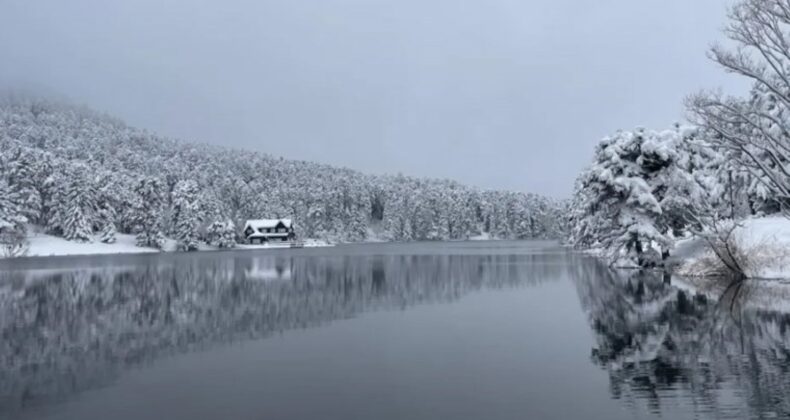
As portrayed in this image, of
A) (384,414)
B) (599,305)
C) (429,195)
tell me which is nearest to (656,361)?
(384,414)

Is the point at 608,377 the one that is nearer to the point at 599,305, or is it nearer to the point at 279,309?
the point at 599,305

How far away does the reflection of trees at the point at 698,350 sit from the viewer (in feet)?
34.1

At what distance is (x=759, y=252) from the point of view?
31.0 metres

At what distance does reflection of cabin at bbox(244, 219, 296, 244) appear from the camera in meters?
128

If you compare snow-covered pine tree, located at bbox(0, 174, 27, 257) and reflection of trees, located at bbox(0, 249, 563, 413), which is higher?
snow-covered pine tree, located at bbox(0, 174, 27, 257)

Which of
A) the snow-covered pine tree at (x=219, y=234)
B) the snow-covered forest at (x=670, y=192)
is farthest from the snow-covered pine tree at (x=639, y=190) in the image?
the snow-covered pine tree at (x=219, y=234)

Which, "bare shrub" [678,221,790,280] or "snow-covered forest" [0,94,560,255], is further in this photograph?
"snow-covered forest" [0,94,560,255]

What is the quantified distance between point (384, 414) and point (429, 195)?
170 meters

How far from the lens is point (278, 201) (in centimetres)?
14488

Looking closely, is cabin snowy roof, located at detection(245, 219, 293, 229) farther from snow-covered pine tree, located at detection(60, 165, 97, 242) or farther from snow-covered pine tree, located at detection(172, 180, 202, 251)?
snow-covered pine tree, located at detection(60, 165, 97, 242)

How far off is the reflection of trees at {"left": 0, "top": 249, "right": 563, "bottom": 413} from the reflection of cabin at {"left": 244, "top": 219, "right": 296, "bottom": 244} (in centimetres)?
8297

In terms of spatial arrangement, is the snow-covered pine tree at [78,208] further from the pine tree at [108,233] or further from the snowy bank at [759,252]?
the snowy bank at [759,252]

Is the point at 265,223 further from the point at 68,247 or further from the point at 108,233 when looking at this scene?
the point at 68,247

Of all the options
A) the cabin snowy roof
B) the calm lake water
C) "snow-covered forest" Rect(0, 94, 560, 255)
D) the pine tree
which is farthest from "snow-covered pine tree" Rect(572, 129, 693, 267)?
the cabin snowy roof
